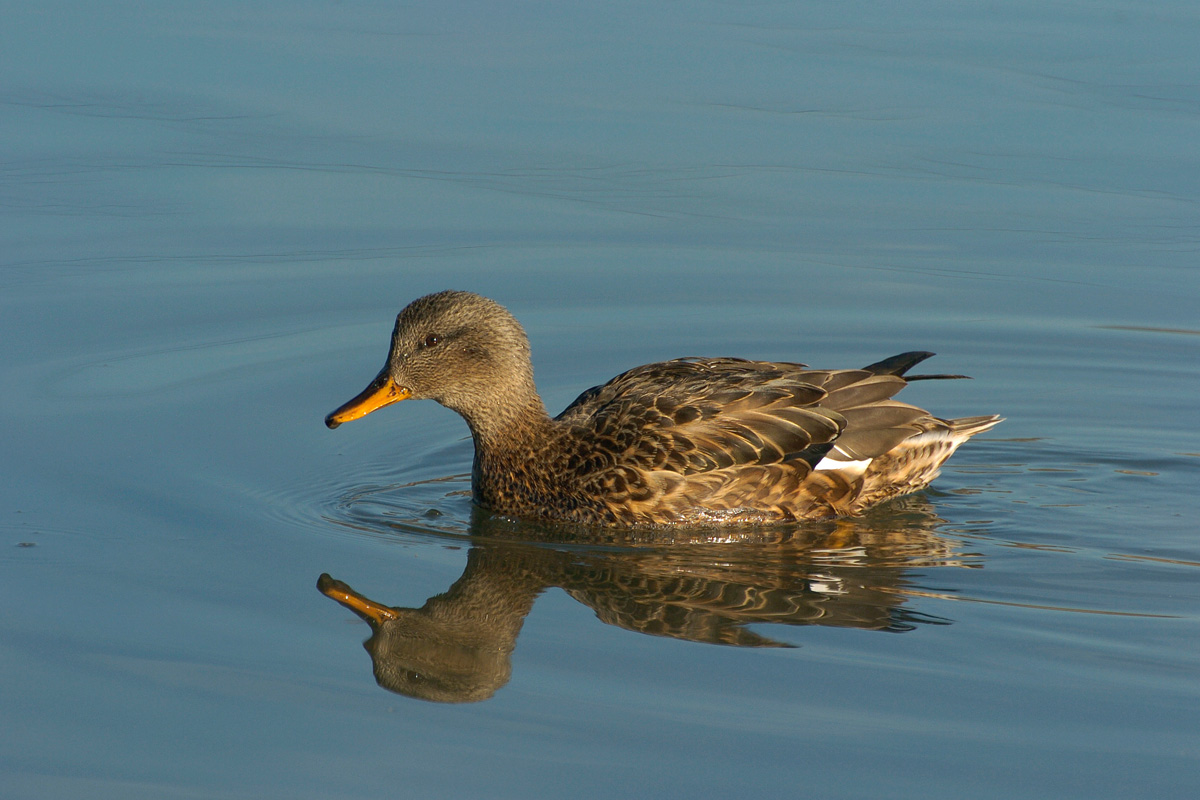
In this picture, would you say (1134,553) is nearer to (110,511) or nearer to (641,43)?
(110,511)

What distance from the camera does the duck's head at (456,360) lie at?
841 centimetres

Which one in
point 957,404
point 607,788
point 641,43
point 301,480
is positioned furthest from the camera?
point 641,43

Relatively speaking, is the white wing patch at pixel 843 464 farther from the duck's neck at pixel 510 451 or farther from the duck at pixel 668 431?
the duck's neck at pixel 510 451

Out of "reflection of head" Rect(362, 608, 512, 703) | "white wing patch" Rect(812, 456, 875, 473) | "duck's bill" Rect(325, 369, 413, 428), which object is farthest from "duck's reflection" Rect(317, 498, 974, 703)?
"duck's bill" Rect(325, 369, 413, 428)

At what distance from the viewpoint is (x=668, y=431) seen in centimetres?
827

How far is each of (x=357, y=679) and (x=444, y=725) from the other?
0.53 meters

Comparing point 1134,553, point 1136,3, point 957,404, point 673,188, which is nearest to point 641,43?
point 673,188

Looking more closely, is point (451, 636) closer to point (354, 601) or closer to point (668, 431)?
point (354, 601)

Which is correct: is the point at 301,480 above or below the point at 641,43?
below

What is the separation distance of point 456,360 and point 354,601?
183 cm

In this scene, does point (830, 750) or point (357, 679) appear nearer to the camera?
point (830, 750)

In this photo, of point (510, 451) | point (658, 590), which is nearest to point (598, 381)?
point (510, 451)

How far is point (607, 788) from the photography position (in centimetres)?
543

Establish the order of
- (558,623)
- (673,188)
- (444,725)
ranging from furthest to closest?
1. (673,188)
2. (558,623)
3. (444,725)
